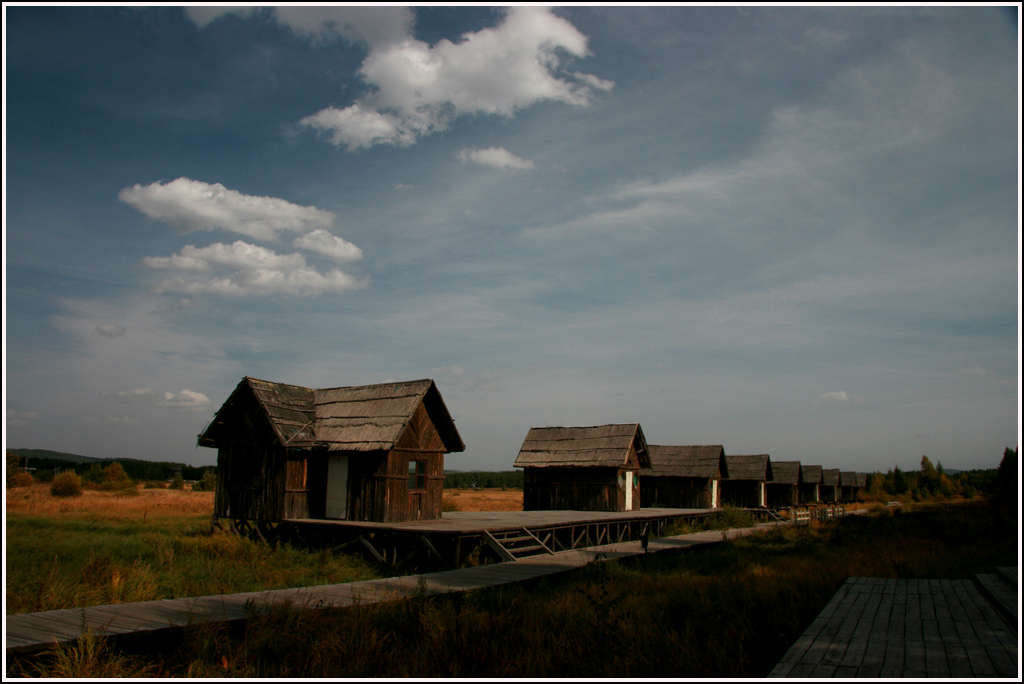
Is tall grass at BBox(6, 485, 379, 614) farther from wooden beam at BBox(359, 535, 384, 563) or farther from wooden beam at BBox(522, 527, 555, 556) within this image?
wooden beam at BBox(522, 527, 555, 556)

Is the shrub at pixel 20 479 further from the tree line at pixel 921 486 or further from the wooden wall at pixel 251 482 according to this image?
the tree line at pixel 921 486

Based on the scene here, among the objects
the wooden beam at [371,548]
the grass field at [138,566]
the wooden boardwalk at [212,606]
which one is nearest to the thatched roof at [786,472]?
the wooden beam at [371,548]

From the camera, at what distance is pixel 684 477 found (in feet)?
134

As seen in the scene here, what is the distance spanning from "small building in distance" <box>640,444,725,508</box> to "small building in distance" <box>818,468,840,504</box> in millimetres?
37078

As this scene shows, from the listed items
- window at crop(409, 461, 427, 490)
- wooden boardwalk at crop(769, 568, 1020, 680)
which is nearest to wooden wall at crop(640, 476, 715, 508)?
window at crop(409, 461, 427, 490)

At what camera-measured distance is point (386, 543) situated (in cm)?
1836

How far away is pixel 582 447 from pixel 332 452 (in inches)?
589

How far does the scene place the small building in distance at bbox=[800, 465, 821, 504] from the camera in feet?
217

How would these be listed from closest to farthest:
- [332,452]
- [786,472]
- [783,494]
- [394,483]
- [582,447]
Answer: [394,483] < [332,452] < [582,447] < [786,472] < [783,494]

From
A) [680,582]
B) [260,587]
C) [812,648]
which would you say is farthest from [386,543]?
[812,648]

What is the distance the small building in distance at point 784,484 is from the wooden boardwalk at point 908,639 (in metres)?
47.9

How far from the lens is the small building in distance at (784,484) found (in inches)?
2207

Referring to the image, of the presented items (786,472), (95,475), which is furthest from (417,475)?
(95,475)

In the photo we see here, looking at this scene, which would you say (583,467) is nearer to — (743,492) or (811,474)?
(743,492)
